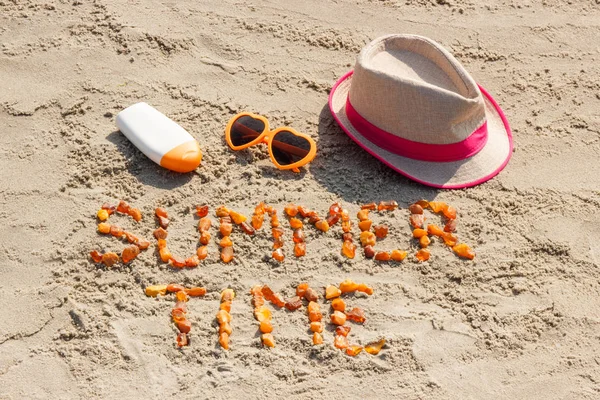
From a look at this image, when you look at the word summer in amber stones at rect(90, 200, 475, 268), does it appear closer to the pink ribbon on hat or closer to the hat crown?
the pink ribbon on hat

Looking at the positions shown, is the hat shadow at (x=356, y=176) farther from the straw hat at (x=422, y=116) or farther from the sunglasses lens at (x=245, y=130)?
the sunglasses lens at (x=245, y=130)

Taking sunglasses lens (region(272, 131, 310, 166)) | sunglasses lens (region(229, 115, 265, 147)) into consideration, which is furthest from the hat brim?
sunglasses lens (region(229, 115, 265, 147))

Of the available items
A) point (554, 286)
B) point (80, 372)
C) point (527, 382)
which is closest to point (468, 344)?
point (527, 382)

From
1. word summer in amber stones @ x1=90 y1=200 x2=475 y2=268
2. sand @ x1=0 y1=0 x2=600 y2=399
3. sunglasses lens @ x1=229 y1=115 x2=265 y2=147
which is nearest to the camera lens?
sand @ x1=0 y1=0 x2=600 y2=399

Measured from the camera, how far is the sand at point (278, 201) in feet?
9.36

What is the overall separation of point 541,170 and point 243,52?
1672 mm

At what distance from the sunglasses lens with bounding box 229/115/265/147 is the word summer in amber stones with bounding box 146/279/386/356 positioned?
827 millimetres

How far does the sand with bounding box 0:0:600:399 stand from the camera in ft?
9.36

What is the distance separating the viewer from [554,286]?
3146 millimetres

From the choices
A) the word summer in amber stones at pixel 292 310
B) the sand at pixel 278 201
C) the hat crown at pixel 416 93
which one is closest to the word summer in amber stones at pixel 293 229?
the sand at pixel 278 201

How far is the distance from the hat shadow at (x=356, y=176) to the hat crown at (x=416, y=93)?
0.20 m

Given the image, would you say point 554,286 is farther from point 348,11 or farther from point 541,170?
point 348,11

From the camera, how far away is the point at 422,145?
3.46 meters

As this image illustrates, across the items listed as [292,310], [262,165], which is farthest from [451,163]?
[292,310]
